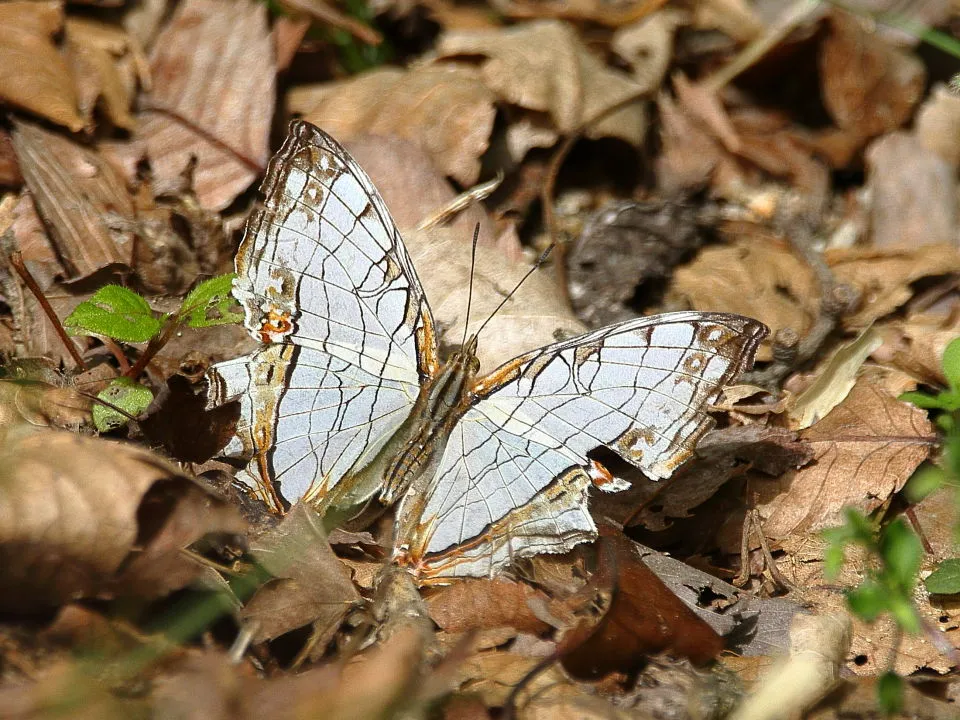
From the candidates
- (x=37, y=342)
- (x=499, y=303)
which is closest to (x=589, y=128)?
(x=499, y=303)

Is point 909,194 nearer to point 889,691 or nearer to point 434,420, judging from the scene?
point 434,420

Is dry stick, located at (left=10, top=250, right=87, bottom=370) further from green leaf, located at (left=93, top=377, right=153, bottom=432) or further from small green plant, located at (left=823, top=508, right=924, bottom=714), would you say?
small green plant, located at (left=823, top=508, right=924, bottom=714)

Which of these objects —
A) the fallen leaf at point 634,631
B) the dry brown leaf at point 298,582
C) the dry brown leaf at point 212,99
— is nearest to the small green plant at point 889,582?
the fallen leaf at point 634,631

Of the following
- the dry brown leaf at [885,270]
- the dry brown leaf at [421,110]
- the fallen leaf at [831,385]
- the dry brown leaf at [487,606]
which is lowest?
the dry brown leaf at [487,606]

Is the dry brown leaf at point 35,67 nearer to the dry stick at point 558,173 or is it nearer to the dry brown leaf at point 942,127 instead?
the dry stick at point 558,173

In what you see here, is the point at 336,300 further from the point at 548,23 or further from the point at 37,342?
the point at 548,23

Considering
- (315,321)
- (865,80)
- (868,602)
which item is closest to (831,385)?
(868,602)
